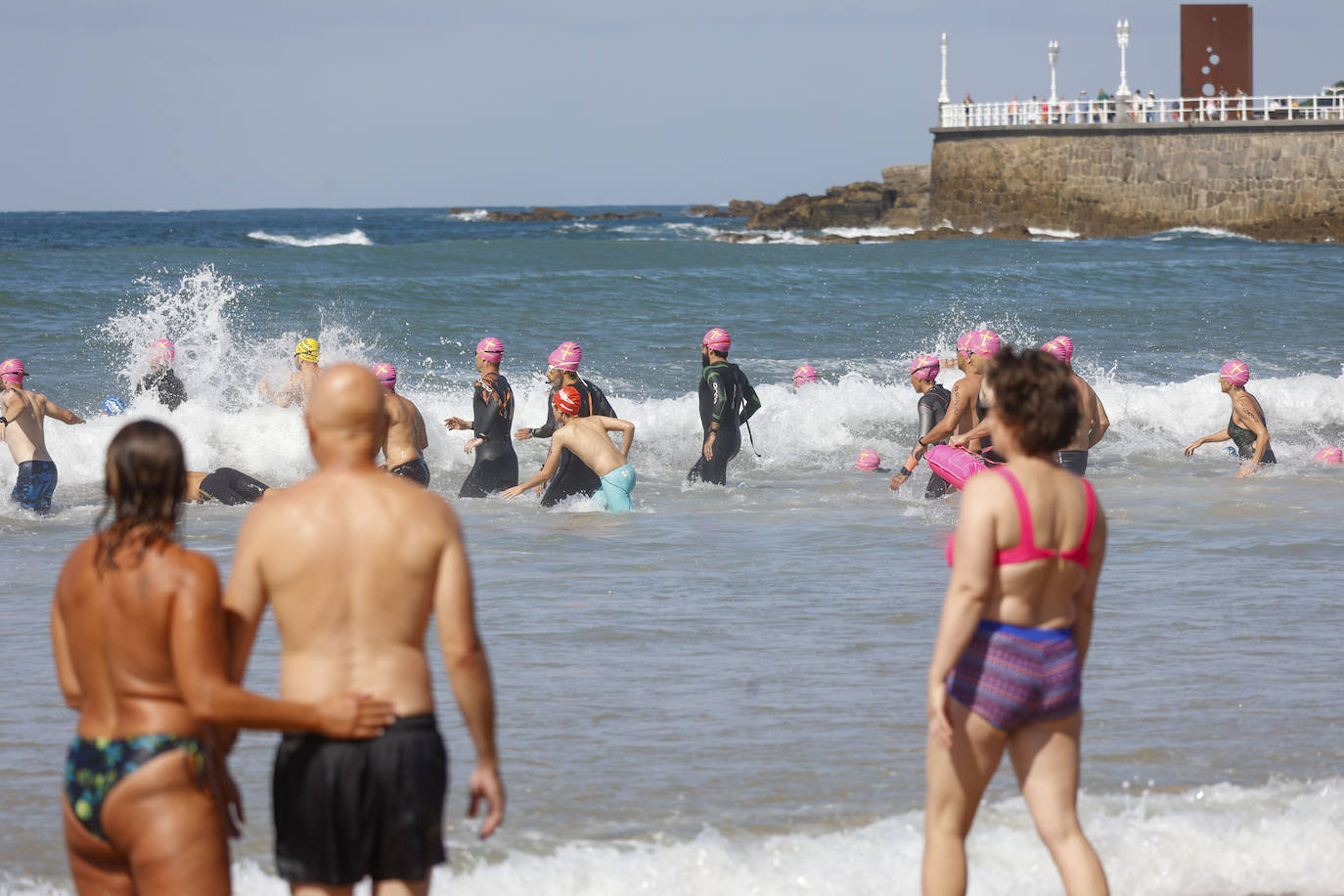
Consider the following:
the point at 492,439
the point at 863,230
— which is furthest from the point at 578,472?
the point at 863,230

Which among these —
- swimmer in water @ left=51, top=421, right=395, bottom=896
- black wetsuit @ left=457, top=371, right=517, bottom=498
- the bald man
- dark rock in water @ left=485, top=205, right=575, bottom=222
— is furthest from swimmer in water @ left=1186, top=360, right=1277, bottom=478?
dark rock in water @ left=485, top=205, right=575, bottom=222

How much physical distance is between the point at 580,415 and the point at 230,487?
291cm

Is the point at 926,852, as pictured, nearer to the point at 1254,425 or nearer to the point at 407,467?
the point at 407,467

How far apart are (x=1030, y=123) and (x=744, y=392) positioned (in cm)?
4107

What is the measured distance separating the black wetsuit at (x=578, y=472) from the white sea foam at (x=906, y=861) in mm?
6042

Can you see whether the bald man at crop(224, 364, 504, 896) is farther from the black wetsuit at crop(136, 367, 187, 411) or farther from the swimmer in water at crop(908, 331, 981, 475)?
the black wetsuit at crop(136, 367, 187, 411)

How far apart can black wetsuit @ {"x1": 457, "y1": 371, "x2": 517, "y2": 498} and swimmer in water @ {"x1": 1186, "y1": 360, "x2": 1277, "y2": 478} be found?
5693 mm

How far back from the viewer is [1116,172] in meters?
48.3

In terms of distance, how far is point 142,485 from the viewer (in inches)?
111

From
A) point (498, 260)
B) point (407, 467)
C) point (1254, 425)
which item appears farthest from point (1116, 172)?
point (407, 467)

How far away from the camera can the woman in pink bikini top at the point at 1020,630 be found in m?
3.24

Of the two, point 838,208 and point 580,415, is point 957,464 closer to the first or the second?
point 580,415

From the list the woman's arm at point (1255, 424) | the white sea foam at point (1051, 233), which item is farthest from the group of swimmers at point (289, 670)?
the white sea foam at point (1051, 233)

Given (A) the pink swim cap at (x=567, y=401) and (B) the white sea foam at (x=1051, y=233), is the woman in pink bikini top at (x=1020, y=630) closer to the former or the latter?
(A) the pink swim cap at (x=567, y=401)
